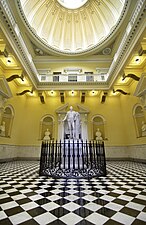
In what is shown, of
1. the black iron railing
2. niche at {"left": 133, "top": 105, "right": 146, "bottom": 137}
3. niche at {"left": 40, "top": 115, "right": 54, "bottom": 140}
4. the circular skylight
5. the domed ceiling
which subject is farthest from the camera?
the circular skylight

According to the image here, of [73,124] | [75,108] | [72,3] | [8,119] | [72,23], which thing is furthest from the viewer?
[72,23]

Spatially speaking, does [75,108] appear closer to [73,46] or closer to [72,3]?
[73,46]

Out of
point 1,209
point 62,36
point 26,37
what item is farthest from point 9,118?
point 62,36

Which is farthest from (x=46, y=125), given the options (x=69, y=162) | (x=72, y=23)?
(x=72, y=23)

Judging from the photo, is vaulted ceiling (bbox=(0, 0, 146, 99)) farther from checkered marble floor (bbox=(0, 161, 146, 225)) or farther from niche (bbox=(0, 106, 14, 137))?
checkered marble floor (bbox=(0, 161, 146, 225))

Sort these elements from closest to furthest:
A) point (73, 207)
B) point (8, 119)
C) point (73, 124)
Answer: point (73, 207) → point (73, 124) → point (8, 119)

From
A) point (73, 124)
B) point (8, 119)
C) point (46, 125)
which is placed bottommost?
point (73, 124)

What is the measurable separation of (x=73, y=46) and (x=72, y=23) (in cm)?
296

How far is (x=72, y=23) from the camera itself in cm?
1555

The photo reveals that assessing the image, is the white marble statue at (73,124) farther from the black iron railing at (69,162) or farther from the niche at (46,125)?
the niche at (46,125)

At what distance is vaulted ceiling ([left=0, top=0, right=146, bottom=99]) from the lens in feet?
25.4

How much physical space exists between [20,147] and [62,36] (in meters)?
13.7

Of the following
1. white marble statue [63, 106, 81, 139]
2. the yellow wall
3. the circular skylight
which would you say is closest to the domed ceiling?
the circular skylight

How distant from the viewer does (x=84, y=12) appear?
15.1m
